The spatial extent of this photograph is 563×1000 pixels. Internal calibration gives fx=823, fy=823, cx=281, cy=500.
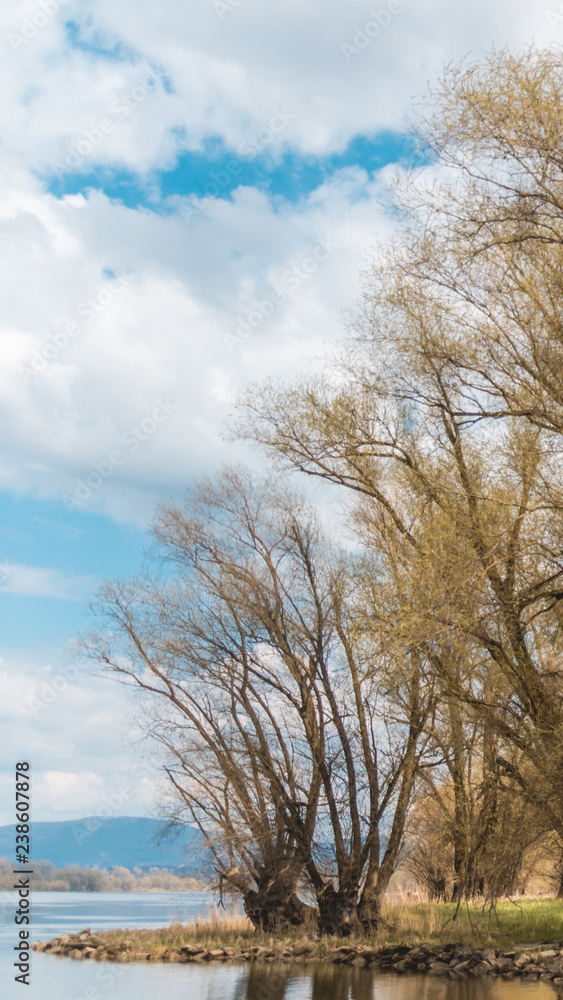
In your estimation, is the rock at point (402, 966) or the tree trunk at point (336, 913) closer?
the rock at point (402, 966)

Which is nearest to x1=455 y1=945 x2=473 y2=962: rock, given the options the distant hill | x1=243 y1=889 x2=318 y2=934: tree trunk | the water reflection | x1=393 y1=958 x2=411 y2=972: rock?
x1=393 y1=958 x2=411 y2=972: rock

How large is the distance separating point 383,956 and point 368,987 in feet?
11.3

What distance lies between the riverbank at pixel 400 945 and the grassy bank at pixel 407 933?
0.02 m

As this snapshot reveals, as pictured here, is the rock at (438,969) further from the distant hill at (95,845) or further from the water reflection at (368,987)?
the distant hill at (95,845)

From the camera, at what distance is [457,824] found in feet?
47.0

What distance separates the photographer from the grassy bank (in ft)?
48.5

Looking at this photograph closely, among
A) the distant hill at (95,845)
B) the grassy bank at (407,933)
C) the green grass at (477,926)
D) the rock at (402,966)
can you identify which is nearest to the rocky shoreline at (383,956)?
the rock at (402,966)

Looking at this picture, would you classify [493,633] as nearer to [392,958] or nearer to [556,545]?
[556,545]

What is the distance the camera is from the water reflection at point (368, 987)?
10070 mm

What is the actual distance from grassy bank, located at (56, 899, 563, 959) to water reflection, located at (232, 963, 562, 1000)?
6.89 feet

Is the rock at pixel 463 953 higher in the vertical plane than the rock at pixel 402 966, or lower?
higher

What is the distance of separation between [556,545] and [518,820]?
3.65m

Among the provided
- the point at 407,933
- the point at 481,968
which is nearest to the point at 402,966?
the point at 481,968

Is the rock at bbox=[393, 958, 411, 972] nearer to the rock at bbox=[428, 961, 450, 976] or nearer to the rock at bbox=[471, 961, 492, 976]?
the rock at bbox=[428, 961, 450, 976]
